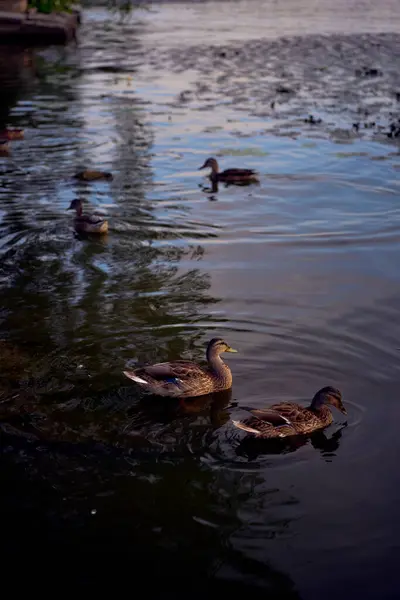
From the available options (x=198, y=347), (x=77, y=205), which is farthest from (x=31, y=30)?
(x=198, y=347)

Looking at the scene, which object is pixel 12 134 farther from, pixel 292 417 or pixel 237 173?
pixel 292 417

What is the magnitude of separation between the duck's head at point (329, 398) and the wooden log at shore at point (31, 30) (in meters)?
39.3

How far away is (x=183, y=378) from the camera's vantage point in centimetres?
855

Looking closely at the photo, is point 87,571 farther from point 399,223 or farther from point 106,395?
point 399,223

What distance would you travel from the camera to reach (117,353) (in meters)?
9.70

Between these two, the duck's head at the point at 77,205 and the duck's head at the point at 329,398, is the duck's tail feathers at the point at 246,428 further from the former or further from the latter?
the duck's head at the point at 77,205

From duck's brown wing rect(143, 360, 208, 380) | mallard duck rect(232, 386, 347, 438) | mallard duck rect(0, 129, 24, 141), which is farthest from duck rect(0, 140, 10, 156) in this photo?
mallard duck rect(232, 386, 347, 438)

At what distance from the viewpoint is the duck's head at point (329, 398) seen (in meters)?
8.12

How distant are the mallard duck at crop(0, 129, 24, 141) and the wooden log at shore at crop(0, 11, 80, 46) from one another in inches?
971

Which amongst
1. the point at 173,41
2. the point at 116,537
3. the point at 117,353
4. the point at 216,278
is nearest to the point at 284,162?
the point at 216,278

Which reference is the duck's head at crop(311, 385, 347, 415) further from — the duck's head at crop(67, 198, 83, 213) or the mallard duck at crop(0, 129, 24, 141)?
the mallard duck at crop(0, 129, 24, 141)

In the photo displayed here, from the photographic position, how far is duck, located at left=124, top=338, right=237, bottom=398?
852 cm

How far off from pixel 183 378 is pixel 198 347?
1.39 meters

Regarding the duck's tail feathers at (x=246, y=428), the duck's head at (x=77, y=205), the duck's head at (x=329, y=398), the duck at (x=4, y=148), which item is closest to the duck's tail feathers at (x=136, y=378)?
the duck's tail feathers at (x=246, y=428)
